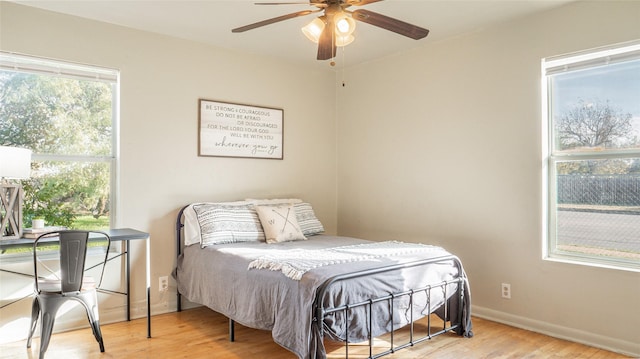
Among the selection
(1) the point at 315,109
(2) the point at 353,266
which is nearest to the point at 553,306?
(2) the point at 353,266

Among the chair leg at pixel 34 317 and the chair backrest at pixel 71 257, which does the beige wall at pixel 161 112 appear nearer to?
the chair leg at pixel 34 317

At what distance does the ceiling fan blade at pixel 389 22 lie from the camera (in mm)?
2195

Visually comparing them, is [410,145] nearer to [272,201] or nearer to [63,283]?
[272,201]

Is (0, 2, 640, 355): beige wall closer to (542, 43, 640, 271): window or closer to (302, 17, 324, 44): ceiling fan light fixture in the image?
(542, 43, 640, 271): window

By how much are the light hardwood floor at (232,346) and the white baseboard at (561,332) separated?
0.20ft

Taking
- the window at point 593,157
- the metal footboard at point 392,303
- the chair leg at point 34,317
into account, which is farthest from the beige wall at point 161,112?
the window at point 593,157

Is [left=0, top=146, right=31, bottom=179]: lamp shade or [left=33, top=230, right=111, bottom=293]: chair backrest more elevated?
[left=0, top=146, right=31, bottom=179]: lamp shade

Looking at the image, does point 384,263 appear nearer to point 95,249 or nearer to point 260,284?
point 260,284

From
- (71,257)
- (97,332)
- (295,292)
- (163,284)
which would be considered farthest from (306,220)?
(71,257)

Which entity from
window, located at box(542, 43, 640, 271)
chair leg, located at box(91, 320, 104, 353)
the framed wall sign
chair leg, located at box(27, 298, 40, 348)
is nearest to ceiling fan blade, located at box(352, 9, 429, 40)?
window, located at box(542, 43, 640, 271)

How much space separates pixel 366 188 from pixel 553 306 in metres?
2.03

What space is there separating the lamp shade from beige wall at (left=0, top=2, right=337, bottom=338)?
0.77 m

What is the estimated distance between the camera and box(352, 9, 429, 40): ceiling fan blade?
2.20 meters

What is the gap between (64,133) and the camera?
332 cm
